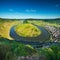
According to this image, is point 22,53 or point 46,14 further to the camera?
point 46,14

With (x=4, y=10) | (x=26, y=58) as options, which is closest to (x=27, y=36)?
(x=26, y=58)

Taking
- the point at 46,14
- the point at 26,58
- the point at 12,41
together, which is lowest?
the point at 26,58

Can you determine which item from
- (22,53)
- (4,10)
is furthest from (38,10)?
(22,53)

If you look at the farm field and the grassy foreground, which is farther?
the grassy foreground

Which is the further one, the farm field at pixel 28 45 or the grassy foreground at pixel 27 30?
the grassy foreground at pixel 27 30

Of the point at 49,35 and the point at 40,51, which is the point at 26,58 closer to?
the point at 40,51

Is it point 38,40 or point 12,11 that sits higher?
point 12,11

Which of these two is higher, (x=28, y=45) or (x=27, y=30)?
(x=27, y=30)
